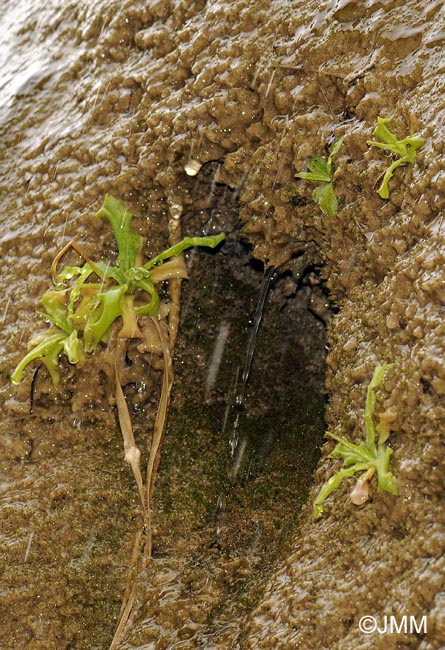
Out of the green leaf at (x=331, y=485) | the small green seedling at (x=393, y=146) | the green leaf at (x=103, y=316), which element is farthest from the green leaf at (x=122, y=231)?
the green leaf at (x=331, y=485)

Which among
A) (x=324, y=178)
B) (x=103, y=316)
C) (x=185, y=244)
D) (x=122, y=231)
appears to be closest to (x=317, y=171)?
(x=324, y=178)

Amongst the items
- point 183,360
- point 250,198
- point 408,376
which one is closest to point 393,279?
point 408,376

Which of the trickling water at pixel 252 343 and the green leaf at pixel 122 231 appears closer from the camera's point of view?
the green leaf at pixel 122 231

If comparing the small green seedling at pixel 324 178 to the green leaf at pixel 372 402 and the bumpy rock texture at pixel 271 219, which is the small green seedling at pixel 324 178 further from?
the green leaf at pixel 372 402

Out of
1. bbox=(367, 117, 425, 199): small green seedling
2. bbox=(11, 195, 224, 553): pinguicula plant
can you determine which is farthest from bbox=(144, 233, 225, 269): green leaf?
bbox=(367, 117, 425, 199): small green seedling

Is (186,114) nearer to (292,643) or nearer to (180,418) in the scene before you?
(180,418)

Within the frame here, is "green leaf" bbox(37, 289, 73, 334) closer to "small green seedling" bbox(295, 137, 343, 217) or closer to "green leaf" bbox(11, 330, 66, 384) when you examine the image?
"green leaf" bbox(11, 330, 66, 384)

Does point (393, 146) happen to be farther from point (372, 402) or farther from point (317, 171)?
point (372, 402)
